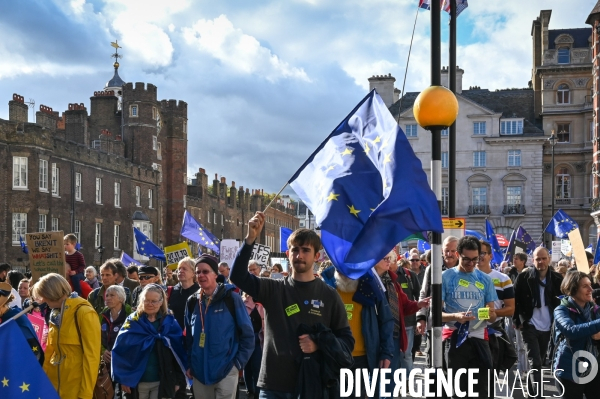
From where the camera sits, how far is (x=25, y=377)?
6270mm

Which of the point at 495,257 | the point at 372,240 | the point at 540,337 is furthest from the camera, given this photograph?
the point at 495,257

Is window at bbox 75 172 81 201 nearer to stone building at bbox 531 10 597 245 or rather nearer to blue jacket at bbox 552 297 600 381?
stone building at bbox 531 10 597 245

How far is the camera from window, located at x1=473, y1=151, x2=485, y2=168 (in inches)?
2591

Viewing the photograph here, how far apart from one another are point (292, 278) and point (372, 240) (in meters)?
1.00

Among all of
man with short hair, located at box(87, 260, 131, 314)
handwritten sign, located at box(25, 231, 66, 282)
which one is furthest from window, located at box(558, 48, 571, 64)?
man with short hair, located at box(87, 260, 131, 314)

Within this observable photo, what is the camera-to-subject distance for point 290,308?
5.34 meters

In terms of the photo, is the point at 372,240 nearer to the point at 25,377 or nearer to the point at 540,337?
the point at 25,377

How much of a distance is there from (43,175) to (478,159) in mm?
37039

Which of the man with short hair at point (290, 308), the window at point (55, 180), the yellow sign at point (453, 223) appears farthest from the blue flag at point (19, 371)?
the window at point (55, 180)

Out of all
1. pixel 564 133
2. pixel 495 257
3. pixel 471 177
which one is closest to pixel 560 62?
pixel 564 133

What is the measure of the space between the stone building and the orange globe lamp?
205ft

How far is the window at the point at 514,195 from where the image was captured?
65875 mm

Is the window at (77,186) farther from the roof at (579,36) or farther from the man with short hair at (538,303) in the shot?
the roof at (579,36)

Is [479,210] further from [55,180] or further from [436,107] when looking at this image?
[436,107]
